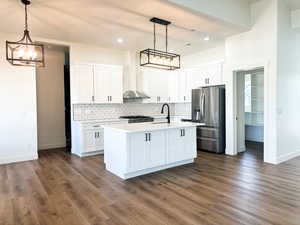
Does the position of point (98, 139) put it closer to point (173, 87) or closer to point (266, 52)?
point (173, 87)

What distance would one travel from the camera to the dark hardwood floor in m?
2.50

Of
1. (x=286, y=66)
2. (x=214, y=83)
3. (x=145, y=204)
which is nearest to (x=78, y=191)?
(x=145, y=204)

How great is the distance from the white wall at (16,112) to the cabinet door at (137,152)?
9.81 feet

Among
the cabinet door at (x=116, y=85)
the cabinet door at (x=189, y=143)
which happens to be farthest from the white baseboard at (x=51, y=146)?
the cabinet door at (x=189, y=143)

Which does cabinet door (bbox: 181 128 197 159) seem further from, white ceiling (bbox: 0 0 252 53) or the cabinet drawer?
white ceiling (bbox: 0 0 252 53)

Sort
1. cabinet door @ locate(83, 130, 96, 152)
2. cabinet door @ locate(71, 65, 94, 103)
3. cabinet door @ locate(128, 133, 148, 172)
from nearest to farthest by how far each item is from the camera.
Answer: cabinet door @ locate(128, 133, 148, 172) < cabinet door @ locate(83, 130, 96, 152) < cabinet door @ locate(71, 65, 94, 103)

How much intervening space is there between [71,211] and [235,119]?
4312 millimetres

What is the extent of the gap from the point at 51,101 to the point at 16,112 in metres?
1.63

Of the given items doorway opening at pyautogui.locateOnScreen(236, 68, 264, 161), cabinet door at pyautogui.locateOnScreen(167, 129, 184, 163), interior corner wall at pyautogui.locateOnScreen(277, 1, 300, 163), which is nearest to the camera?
cabinet door at pyautogui.locateOnScreen(167, 129, 184, 163)

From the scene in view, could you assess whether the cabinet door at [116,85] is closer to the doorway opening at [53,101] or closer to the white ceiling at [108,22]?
the white ceiling at [108,22]

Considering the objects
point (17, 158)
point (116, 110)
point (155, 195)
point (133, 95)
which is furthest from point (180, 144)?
point (17, 158)

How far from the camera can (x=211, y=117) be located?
572 cm

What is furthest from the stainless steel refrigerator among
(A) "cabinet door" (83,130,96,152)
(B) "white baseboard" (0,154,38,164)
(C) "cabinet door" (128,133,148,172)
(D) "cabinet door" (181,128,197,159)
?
(B) "white baseboard" (0,154,38,164)

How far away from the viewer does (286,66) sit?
4.80 metres
